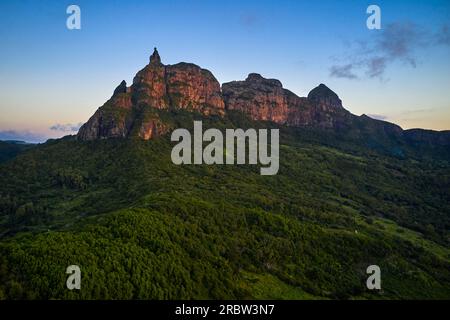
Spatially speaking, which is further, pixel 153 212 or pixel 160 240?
pixel 153 212

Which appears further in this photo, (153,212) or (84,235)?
(153,212)

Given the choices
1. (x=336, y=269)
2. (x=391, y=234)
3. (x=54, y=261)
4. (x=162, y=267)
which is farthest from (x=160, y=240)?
(x=391, y=234)

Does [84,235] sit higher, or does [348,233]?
[84,235]

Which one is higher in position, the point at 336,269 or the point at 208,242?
the point at 208,242
